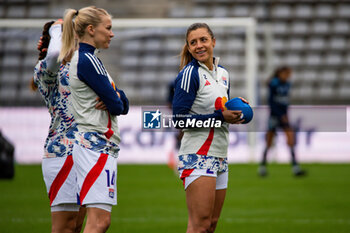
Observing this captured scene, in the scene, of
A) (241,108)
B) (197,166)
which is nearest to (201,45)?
(241,108)

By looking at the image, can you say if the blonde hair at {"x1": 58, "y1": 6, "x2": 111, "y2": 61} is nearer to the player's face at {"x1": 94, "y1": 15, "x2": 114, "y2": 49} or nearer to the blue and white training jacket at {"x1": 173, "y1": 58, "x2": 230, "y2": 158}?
the player's face at {"x1": 94, "y1": 15, "x2": 114, "y2": 49}

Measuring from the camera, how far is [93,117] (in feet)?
11.2

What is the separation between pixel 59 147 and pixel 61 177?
0.20 m

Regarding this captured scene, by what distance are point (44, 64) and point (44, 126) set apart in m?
11.4

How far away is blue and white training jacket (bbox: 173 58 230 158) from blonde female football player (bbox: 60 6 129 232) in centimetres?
40

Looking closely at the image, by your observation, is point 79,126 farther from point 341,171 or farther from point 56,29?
point 341,171

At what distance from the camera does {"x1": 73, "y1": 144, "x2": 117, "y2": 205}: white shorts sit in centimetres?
337

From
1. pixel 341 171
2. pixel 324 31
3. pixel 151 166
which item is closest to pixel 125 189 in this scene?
pixel 151 166

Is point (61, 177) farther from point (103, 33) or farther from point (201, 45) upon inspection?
point (201, 45)

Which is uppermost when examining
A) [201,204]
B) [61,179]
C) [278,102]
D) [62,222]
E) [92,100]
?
[92,100]

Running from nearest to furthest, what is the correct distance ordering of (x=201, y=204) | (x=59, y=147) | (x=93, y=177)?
(x=93, y=177)
(x=201, y=204)
(x=59, y=147)

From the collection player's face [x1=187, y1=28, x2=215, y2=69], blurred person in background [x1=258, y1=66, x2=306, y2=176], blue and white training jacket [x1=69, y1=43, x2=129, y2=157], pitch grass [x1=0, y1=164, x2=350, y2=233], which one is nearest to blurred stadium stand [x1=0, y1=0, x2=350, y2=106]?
blurred person in background [x1=258, y1=66, x2=306, y2=176]

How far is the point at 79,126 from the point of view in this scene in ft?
11.4

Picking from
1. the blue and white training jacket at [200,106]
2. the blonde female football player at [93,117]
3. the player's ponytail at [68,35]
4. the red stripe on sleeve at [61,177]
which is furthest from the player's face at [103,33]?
the red stripe on sleeve at [61,177]
